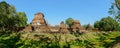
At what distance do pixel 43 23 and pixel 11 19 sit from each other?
29920 mm

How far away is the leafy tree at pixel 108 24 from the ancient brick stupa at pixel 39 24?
50.3 m

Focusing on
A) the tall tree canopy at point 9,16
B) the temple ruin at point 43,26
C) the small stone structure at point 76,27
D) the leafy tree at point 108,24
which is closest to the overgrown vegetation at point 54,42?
the temple ruin at point 43,26

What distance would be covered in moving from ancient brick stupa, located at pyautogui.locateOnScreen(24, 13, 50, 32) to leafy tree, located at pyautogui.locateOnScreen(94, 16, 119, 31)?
5031 cm

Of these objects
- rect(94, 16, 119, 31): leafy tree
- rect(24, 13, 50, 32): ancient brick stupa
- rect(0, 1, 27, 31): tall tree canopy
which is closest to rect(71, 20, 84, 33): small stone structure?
rect(24, 13, 50, 32): ancient brick stupa

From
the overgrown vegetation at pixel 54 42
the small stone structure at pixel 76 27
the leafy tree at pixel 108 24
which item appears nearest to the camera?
the overgrown vegetation at pixel 54 42

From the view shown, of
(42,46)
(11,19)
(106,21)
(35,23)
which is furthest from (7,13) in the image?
(42,46)

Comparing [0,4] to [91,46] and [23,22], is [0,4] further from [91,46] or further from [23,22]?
[91,46]

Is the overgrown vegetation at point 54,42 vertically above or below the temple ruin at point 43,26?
below

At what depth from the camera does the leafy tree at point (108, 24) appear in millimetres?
94000

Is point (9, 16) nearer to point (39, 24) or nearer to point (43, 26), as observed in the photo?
point (39, 24)

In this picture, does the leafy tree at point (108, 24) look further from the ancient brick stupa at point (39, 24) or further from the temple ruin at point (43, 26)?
the ancient brick stupa at point (39, 24)

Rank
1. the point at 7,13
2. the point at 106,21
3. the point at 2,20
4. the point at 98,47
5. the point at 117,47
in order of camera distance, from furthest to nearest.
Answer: the point at 106,21, the point at 7,13, the point at 2,20, the point at 98,47, the point at 117,47

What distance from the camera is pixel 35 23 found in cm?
4794

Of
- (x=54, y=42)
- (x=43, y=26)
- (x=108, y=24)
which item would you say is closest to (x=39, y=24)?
(x=43, y=26)
